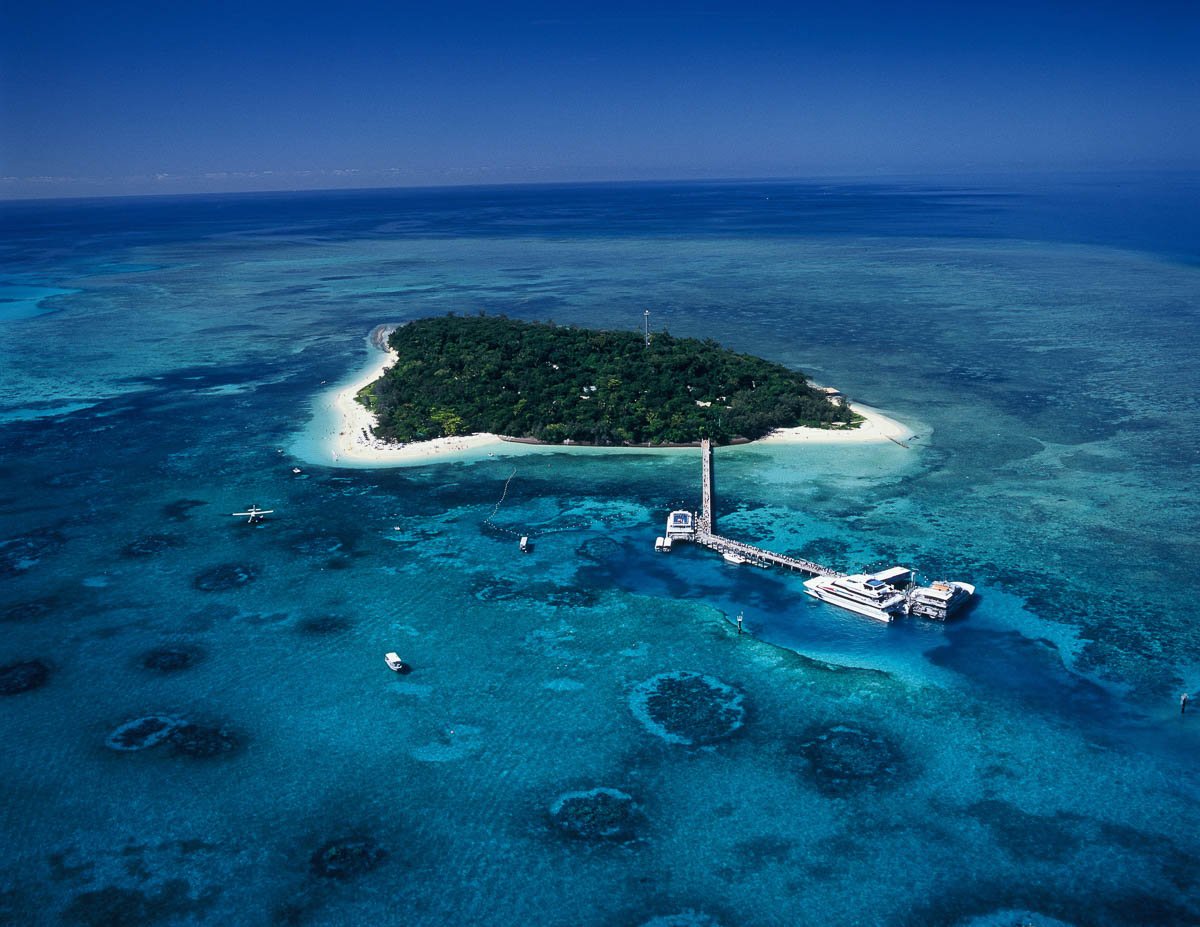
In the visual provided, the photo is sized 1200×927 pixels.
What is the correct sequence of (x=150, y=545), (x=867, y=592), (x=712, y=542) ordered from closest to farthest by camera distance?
(x=867, y=592), (x=712, y=542), (x=150, y=545)

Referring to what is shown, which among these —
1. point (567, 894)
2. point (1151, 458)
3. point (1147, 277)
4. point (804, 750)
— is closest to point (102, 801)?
point (567, 894)

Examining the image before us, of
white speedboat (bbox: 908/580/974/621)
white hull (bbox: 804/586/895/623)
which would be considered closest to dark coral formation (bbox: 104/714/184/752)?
white hull (bbox: 804/586/895/623)

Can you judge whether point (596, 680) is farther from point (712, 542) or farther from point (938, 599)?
point (938, 599)

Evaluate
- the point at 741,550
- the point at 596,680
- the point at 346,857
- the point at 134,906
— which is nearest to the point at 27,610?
the point at 134,906

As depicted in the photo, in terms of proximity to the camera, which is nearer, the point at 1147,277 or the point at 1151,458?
the point at 1151,458

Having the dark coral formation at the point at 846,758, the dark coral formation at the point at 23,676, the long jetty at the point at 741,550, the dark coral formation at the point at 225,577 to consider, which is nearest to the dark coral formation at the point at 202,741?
the dark coral formation at the point at 23,676

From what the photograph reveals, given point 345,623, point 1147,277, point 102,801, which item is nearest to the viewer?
point 102,801

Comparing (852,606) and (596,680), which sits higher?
(852,606)

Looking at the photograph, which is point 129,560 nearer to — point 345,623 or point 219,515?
point 219,515
